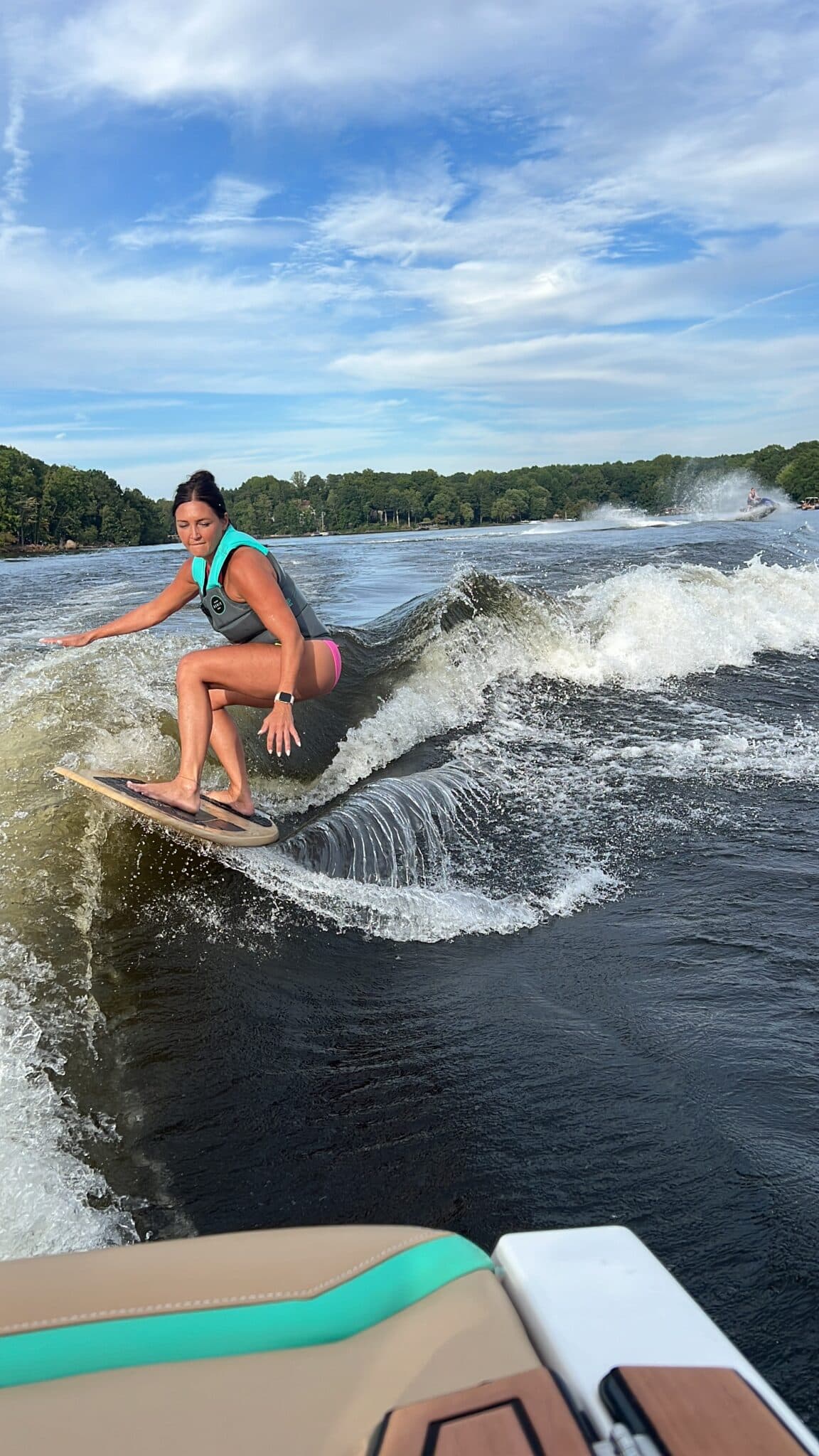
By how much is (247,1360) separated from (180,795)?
3740mm

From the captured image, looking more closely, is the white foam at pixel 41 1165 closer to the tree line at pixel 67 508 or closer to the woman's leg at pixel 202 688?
the woman's leg at pixel 202 688

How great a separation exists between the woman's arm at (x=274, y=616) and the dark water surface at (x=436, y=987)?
97 centimetres

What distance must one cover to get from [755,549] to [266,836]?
20295mm

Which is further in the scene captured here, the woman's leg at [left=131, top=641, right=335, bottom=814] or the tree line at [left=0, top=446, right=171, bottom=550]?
the tree line at [left=0, top=446, right=171, bottom=550]

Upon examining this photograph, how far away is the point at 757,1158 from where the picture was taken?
8.82 feet

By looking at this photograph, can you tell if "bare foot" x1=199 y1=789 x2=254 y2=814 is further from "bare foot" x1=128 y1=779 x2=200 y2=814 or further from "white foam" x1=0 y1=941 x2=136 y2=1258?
"white foam" x1=0 y1=941 x2=136 y2=1258

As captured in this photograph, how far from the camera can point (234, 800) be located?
5277 mm

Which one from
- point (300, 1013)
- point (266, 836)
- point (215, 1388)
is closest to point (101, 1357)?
point (215, 1388)

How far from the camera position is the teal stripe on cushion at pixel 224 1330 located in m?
1.19

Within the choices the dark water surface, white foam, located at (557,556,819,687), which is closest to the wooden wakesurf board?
the dark water surface

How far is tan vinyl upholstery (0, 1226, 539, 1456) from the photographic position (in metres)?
1.08

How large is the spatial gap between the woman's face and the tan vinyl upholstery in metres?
3.56

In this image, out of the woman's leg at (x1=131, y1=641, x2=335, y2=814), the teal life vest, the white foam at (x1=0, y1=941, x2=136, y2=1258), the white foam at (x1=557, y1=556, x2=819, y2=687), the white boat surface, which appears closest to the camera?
the white boat surface

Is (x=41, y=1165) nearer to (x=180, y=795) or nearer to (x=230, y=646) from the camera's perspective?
(x=180, y=795)
